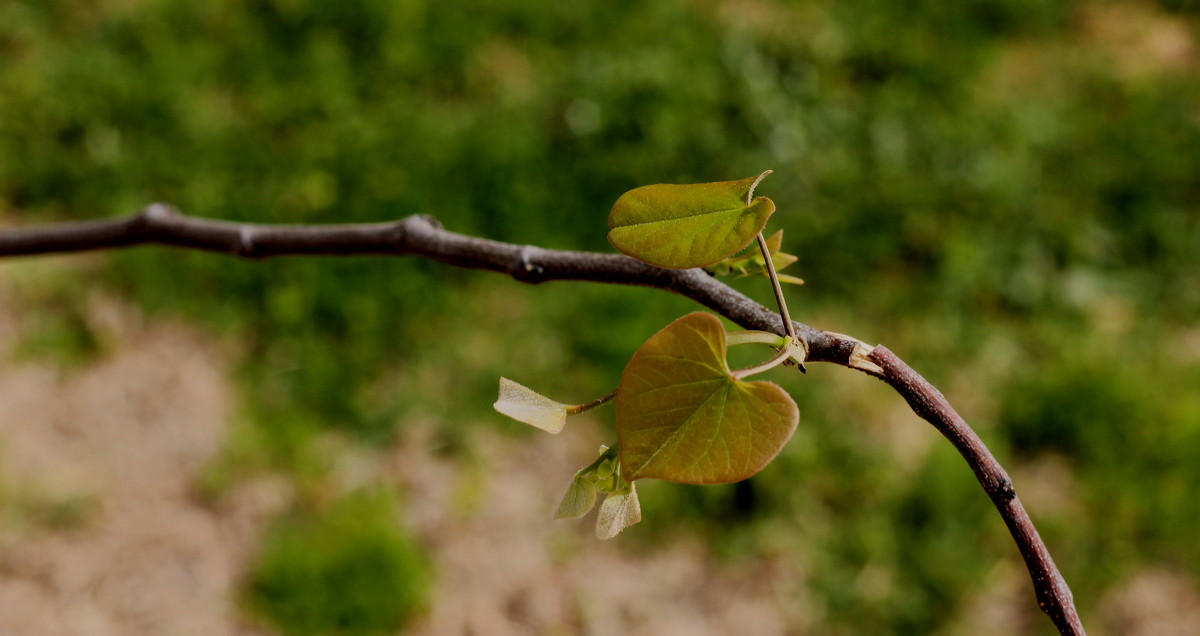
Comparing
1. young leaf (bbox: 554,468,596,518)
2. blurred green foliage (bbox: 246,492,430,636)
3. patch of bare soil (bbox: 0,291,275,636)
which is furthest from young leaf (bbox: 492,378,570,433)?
patch of bare soil (bbox: 0,291,275,636)

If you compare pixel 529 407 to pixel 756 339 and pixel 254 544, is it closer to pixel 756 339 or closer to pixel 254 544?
pixel 756 339

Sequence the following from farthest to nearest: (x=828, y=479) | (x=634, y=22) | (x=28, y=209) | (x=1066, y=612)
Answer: (x=634, y=22), (x=28, y=209), (x=828, y=479), (x=1066, y=612)

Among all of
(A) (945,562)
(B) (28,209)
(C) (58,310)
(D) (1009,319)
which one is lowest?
(A) (945,562)

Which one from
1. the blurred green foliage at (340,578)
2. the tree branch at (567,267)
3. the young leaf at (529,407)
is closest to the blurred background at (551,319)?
the blurred green foliage at (340,578)

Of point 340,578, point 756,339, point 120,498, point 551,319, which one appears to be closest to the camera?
point 756,339

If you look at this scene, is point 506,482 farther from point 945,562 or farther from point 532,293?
point 945,562

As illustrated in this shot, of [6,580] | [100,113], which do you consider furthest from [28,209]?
[6,580]

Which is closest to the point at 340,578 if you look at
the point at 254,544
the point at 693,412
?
the point at 254,544
